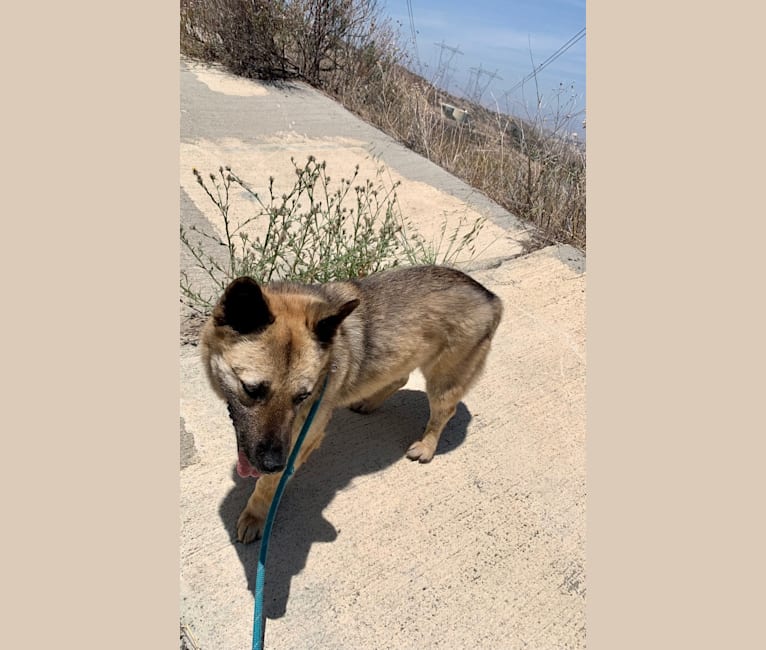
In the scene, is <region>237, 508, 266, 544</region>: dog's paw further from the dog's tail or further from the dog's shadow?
the dog's tail

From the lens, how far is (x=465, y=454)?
369cm

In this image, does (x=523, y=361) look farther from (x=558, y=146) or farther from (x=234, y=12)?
(x=234, y=12)

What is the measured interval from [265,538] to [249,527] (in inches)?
11.5

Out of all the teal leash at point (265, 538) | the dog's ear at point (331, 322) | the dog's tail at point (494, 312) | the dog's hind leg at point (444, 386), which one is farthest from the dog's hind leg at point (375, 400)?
the dog's ear at point (331, 322)

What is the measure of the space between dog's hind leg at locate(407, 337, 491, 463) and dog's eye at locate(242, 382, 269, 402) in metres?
1.34

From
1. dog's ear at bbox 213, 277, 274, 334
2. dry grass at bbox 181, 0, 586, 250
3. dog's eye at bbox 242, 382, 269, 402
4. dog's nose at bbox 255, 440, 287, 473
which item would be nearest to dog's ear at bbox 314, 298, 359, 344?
dog's ear at bbox 213, 277, 274, 334

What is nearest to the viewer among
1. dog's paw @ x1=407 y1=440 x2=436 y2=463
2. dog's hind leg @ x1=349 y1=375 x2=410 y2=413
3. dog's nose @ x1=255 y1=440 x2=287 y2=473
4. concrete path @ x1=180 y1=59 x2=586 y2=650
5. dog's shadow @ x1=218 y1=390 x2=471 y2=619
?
dog's nose @ x1=255 y1=440 x2=287 y2=473

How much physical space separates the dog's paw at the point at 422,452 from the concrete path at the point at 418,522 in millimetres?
54

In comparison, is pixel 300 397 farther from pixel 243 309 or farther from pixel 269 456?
pixel 243 309

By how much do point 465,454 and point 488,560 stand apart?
2.61 feet

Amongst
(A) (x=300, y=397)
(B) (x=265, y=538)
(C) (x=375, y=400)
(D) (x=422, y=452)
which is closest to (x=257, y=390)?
(A) (x=300, y=397)

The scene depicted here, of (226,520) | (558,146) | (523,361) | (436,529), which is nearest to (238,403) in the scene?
(226,520)

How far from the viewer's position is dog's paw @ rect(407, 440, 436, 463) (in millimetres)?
3570

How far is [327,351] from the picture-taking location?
265cm
